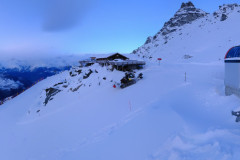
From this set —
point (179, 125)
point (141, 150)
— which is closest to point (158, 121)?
point (179, 125)

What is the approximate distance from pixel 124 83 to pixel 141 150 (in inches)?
534

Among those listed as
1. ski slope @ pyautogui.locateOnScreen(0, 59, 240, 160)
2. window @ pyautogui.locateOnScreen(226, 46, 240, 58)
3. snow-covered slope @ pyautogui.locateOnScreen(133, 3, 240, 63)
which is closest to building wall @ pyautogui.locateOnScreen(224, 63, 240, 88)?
window @ pyautogui.locateOnScreen(226, 46, 240, 58)

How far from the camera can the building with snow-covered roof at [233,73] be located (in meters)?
10.8

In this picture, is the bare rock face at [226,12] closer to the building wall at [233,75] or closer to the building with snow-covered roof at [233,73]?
the building with snow-covered roof at [233,73]

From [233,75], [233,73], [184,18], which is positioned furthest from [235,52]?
[184,18]

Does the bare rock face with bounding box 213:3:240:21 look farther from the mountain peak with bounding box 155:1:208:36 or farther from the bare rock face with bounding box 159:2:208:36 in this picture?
the bare rock face with bounding box 159:2:208:36

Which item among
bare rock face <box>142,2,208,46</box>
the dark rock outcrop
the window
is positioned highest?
bare rock face <box>142,2,208,46</box>

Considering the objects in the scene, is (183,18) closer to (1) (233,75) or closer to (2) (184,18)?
(2) (184,18)

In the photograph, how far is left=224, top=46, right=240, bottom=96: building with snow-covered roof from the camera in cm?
1084

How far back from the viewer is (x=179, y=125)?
899 cm

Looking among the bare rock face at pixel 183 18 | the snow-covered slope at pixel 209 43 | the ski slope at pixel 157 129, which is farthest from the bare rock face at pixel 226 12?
the ski slope at pixel 157 129

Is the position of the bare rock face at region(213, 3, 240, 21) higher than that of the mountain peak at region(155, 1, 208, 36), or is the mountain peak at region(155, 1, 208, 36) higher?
the mountain peak at region(155, 1, 208, 36)

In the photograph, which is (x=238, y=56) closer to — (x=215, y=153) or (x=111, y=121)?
(x=215, y=153)

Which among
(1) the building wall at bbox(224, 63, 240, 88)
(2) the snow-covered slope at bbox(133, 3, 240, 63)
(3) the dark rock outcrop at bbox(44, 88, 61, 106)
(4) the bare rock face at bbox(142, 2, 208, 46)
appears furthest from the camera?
(4) the bare rock face at bbox(142, 2, 208, 46)
